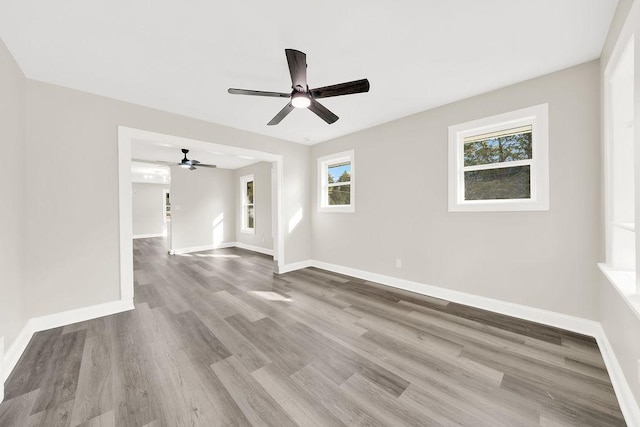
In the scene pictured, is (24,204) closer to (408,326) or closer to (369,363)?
(369,363)

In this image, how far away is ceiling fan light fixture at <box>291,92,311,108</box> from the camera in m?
2.10

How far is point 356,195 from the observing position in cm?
422

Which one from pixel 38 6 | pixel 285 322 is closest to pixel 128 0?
pixel 38 6

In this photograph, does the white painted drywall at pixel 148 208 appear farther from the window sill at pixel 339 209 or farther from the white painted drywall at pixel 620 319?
the white painted drywall at pixel 620 319

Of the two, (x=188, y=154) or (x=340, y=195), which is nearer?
(x=340, y=195)

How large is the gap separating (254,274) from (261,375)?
286 centimetres

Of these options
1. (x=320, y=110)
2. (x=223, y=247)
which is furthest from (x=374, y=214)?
(x=223, y=247)

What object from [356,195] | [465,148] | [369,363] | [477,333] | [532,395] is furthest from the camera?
[356,195]

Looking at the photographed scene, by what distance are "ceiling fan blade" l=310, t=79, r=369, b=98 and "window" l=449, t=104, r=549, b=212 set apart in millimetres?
1715

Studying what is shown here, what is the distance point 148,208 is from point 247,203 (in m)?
5.82

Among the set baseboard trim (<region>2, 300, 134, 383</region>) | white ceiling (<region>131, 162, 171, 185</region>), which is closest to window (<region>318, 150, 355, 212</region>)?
baseboard trim (<region>2, 300, 134, 383</region>)

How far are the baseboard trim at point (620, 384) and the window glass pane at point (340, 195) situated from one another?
11.0 ft

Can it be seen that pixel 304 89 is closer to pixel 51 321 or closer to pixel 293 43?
pixel 293 43

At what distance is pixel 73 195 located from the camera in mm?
2615
